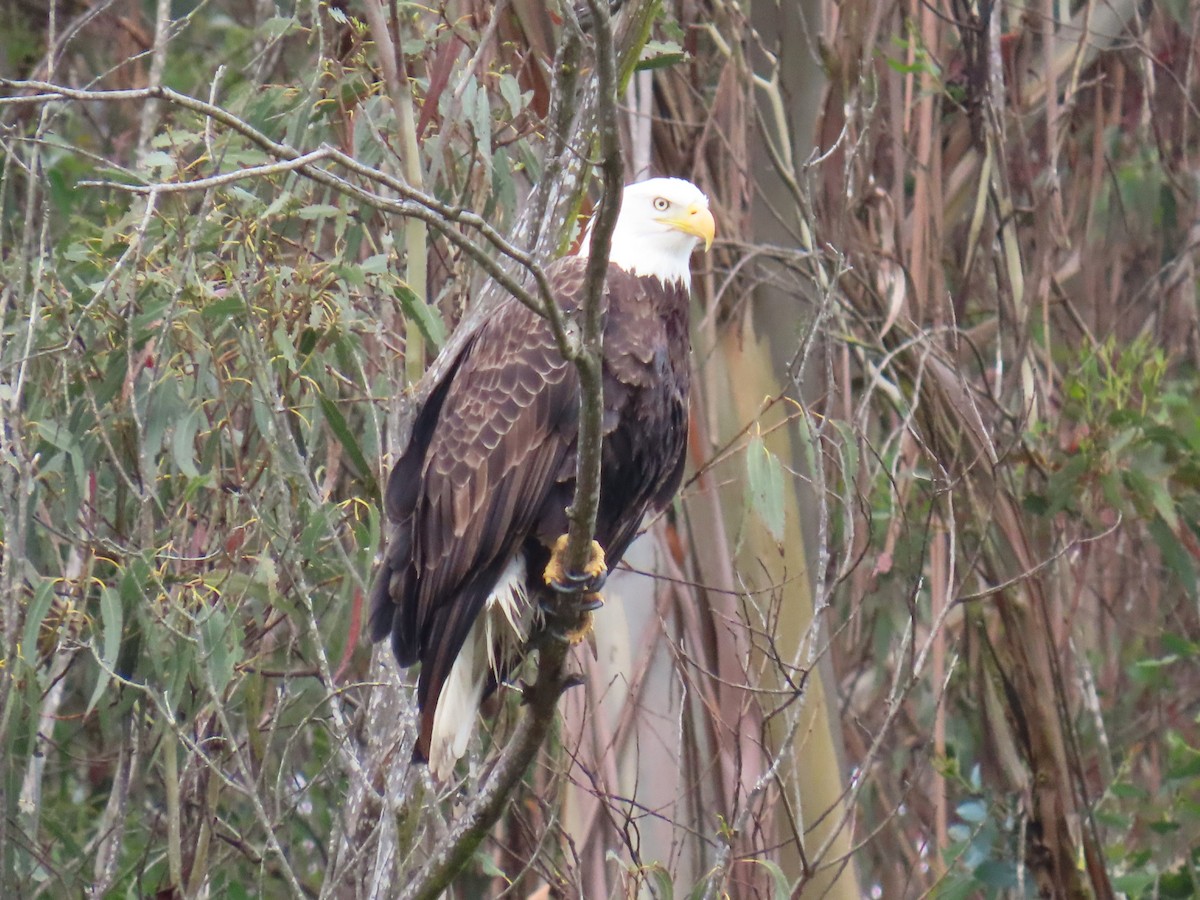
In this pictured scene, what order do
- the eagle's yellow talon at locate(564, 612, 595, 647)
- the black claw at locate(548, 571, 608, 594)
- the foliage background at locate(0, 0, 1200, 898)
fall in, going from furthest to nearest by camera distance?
the foliage background at locate(0, 0, 1200, 898), the eagle's yellow talon at locate(564, 612, 595, 647), the black claw at locate(548, 571, 608, 594)

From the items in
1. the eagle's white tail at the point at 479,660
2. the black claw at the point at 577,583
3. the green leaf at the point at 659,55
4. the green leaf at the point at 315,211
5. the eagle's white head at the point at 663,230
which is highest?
the green leaf at the point at 659,55

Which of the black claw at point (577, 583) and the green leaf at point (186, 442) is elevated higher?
the green leaf at point (186, 442)

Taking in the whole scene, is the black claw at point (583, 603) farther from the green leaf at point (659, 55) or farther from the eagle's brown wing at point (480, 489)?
the green leaf at point (659, 55)

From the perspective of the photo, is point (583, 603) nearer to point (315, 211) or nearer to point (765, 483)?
point (765, 483)

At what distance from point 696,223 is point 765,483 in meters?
0.52

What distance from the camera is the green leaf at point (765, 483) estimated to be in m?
3.11

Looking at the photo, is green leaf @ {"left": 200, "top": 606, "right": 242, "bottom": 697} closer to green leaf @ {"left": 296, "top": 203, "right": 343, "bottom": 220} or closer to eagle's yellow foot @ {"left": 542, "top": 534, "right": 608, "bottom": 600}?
eagle's yellow foot @ {"left": 542, "top": 534, "right": 608, "bottom": 600}

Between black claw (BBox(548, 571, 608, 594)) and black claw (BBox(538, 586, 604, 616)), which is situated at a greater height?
black claw (BBox(548, 571, 608, 594))

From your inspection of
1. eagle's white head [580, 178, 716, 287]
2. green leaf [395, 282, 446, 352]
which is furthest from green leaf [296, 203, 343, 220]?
eagle's white head [580, 178, 716, 287]

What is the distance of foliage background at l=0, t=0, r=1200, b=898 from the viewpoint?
3053 millimetres

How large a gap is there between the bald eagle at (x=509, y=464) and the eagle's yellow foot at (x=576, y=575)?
0.09ft

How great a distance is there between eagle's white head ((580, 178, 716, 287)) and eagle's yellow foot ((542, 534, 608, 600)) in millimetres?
580

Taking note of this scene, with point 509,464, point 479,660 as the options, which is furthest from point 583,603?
point 479,660

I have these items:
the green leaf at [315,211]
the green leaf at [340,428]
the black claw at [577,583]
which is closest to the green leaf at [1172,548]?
the black claw at [577,583]
